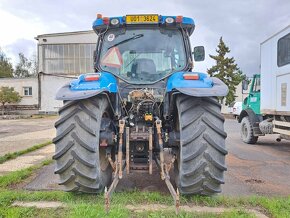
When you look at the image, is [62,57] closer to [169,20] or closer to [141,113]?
[169,20]

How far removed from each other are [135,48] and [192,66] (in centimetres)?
93

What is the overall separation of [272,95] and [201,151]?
589 centimetres

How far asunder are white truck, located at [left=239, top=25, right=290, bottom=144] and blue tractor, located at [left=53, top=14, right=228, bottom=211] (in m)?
4.20

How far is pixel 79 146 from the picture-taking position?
3584 millimetres

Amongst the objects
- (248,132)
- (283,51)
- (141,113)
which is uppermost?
(283,51)

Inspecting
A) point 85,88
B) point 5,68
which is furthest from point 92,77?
point 5,68

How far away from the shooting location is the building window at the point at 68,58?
1356 inches

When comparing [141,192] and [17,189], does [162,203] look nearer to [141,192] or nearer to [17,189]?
[141,192]

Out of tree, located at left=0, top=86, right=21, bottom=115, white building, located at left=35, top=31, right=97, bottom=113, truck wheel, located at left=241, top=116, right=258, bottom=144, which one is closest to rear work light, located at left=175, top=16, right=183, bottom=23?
truck wheel, located at left=241, top=116, right=258, bottom=144

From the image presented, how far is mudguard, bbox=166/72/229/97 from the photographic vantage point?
3.56 m

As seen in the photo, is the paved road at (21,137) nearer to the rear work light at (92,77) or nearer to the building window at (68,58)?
the rear work light at (92,77)

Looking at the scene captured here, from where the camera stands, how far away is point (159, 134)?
12.7 ft

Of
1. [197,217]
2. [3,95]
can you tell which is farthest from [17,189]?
[3,95]

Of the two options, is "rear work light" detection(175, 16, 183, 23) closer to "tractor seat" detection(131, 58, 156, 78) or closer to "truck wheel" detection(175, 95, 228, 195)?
"tractor seat" detection(131, 58, 156, 78)
